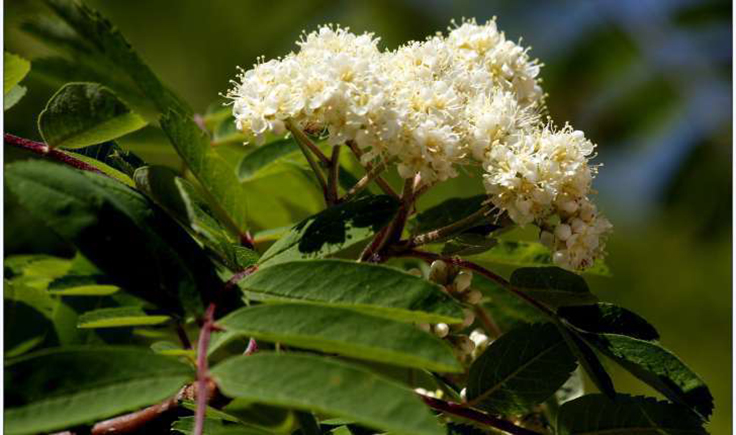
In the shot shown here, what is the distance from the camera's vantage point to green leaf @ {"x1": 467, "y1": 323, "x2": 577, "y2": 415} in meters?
1.28

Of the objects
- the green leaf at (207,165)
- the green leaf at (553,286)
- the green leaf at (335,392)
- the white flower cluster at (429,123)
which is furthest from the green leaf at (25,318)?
the green leaf at (553,286)

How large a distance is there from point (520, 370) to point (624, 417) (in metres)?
0.17

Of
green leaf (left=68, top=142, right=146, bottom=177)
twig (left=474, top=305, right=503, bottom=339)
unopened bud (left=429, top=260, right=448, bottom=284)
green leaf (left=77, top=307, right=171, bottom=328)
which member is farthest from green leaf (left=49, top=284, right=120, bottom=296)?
twig (left=474, top=305, right=503, bottom=339)

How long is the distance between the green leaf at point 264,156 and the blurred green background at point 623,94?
0.69ft

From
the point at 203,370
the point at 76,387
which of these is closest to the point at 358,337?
the point at 203,370

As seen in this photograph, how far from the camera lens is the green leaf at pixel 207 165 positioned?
49.7 inches

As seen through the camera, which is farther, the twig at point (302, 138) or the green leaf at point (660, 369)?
the twig at point (302, 138)

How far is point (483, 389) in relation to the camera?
131cm

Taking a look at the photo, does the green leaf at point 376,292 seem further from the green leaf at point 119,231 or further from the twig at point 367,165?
the twig at point 367,165

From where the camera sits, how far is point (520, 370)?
1289 millimetres

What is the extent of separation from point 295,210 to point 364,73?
0.96 m

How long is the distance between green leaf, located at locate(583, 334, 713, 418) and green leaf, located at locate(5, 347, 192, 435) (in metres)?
0.68

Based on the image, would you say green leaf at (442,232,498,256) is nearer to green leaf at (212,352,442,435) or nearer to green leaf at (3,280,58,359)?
green leaf at (212,352,442,435)

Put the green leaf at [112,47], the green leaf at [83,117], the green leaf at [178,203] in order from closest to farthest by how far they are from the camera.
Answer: the green leaf at [178,203] → the green leaf at [83,117] → the green leaf at [112,47]
